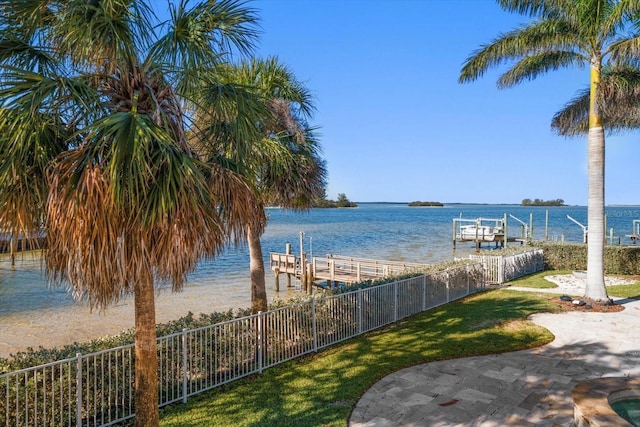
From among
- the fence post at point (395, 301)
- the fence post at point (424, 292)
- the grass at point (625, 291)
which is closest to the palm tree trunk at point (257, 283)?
the fence post at point (395, 301)

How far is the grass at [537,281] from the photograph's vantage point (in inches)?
635

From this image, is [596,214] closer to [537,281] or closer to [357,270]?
[537,281]

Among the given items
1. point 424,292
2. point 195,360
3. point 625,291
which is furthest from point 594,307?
point 195,360

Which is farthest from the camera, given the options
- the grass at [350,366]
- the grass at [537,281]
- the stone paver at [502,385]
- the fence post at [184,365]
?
the grass at [537,281]

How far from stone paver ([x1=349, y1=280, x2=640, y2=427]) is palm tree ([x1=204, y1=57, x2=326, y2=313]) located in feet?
12.2

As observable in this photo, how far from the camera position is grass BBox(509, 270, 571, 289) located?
52.9 ft

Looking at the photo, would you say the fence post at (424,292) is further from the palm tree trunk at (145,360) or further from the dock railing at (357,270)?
the palm tree trunk at (145,360)

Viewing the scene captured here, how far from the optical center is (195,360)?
6973mm

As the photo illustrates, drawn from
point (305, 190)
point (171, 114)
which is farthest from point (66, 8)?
point (305, 190)

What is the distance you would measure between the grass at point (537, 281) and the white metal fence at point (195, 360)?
7299mm

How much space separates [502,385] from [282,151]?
5702 mm

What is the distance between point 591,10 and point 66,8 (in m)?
12.7

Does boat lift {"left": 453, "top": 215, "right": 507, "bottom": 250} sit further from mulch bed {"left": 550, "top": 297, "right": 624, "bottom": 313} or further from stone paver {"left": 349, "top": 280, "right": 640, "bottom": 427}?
stone paver {"left": 349, "top": 280, "right": 640, "bottom": 427}

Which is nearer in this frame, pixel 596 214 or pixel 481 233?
pixel 596 214
